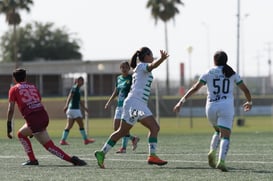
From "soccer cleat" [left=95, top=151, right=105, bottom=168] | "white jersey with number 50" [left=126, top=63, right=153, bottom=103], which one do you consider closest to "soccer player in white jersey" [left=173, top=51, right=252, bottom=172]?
"white jersey with number 50" [left=126, top=63, right=153, bottom=103]

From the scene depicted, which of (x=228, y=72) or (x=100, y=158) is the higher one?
(x=228, y=72)

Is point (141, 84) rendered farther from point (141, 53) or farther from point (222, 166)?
point (222, 166)

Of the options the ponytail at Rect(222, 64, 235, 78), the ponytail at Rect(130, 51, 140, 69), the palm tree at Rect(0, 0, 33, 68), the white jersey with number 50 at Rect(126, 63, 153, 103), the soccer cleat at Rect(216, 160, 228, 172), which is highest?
the palm tree at Rect(0, 0, 33, 68)

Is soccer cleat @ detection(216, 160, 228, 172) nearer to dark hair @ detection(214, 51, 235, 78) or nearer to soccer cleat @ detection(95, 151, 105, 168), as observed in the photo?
dark hair @ detection(214, 51, 235, 78)

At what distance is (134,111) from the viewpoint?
13195 millimetres

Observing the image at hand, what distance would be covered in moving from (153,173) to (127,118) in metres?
1.50

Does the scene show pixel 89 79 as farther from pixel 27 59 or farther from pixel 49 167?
pixel 49 167

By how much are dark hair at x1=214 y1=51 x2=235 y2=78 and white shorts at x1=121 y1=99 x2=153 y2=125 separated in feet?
5.02

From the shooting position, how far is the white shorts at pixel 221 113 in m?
12.4

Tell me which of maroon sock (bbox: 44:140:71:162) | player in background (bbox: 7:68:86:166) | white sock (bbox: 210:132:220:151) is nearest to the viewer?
white sock (bbox: 210:132:220:151)

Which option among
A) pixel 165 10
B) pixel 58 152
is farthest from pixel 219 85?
pixel 165 10

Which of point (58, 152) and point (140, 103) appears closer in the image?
point (140, 103)

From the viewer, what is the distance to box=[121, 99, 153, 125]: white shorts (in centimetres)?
1320

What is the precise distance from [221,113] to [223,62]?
0.83m
